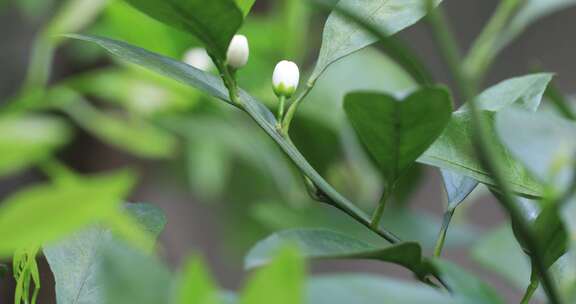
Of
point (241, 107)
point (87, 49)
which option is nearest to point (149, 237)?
point (241, 107)

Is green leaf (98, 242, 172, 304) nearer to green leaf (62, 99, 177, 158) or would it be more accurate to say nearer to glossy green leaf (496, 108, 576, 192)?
glossy green leaf (496, 108, 576, 192)

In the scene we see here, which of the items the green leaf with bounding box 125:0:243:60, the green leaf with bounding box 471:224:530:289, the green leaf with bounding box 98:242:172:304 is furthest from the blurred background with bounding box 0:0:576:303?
the green leaf with bounding box 98:242:172:304

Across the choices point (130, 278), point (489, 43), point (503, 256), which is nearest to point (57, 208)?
point (130, 278)

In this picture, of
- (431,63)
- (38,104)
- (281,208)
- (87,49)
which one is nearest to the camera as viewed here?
(281,208)

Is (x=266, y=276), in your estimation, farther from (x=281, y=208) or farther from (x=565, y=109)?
(x=281, y=208)

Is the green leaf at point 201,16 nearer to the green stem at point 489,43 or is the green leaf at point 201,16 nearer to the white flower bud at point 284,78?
the white flower bud at point 284,78

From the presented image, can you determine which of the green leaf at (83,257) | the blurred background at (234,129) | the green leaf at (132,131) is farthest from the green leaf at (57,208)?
→ the green leaf at (132,131)

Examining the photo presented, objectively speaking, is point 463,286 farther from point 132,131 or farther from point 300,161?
point 132,131
